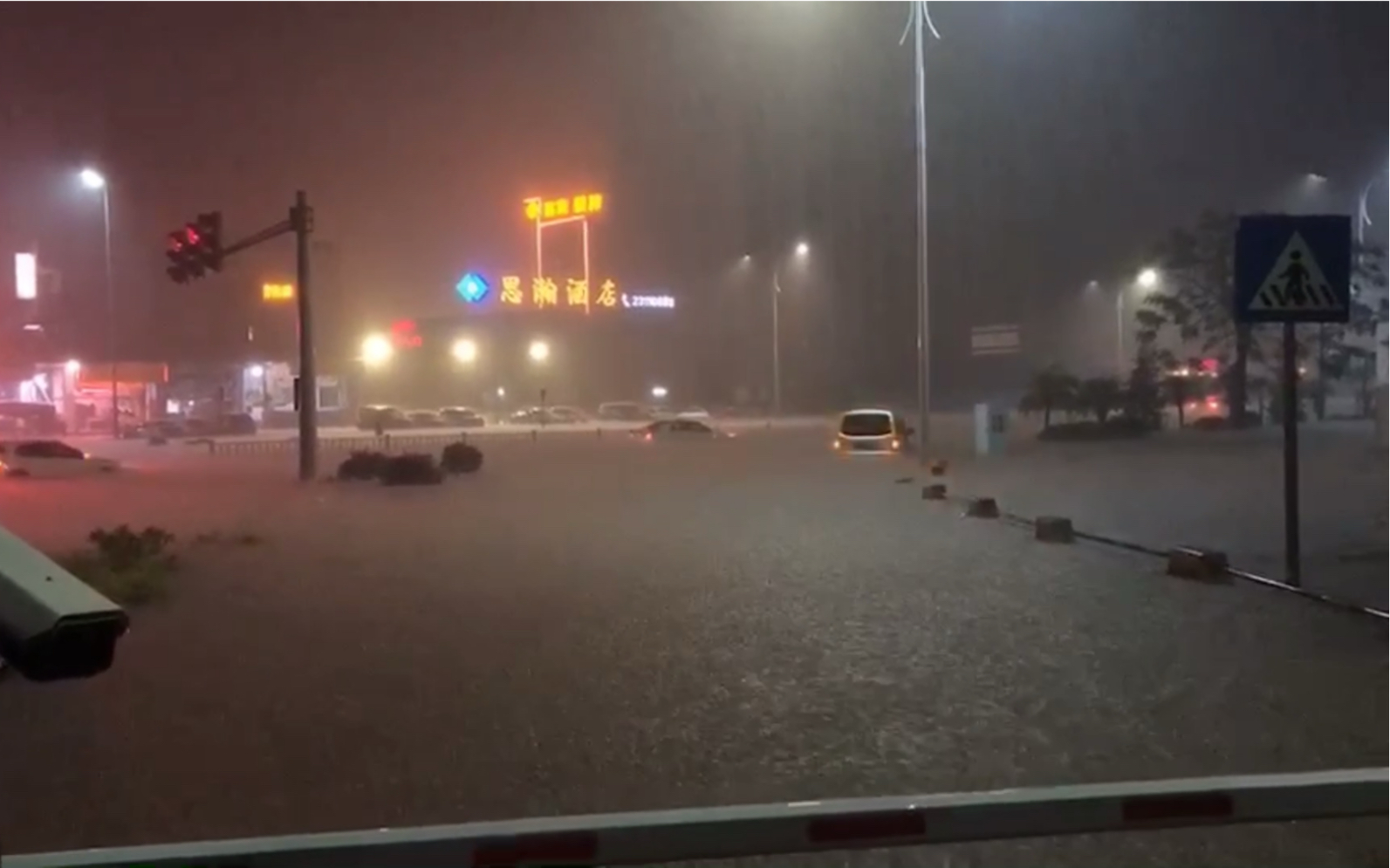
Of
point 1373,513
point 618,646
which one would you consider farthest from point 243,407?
point 618,646

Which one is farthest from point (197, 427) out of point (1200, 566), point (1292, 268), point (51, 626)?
point (51, 626)

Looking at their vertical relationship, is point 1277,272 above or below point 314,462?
above

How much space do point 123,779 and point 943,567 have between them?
1037cm

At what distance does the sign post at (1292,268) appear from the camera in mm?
12531

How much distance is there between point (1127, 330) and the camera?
65438mm

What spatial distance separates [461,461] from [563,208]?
2883cm

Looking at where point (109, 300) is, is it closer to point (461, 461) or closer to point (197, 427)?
point (197, 427)

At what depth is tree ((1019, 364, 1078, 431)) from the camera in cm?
5466

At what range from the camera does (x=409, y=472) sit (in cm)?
3288

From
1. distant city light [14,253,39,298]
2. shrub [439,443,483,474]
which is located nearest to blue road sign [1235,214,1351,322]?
shrub [439,443,483,474]

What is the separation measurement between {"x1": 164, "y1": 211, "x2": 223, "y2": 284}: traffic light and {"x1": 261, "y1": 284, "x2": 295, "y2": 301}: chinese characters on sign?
135ft

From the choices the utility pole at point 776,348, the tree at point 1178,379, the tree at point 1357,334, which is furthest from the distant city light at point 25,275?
the tree at point 1357,334

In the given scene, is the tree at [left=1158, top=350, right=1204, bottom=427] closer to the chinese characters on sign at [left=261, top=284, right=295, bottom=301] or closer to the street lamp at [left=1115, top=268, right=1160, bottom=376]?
the street lamp at [left=1115, top=268, right=1160, bottom=376]

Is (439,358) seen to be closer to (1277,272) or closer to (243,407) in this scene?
(243,407)
